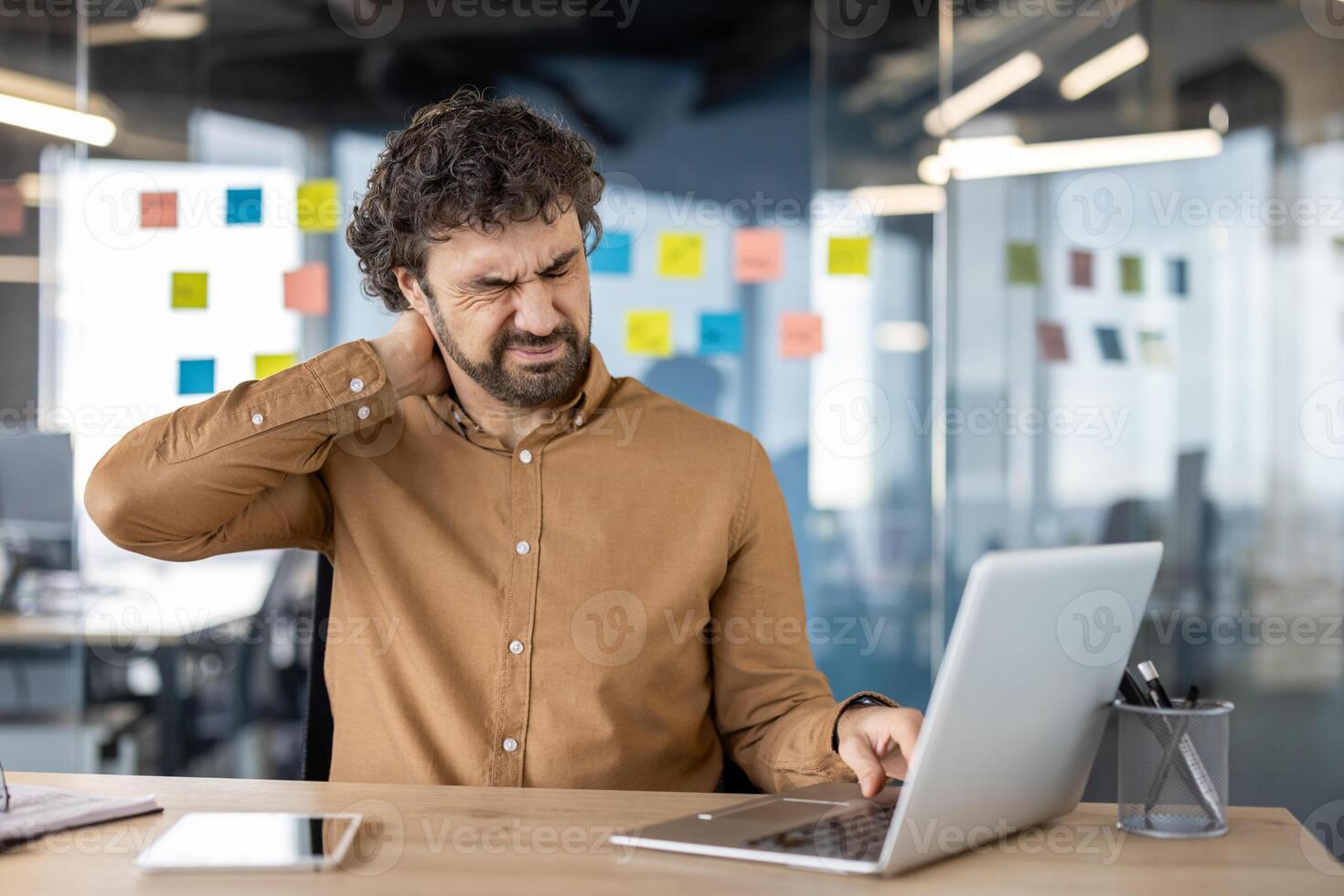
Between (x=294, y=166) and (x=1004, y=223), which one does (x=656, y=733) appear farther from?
(x=294, y=166)

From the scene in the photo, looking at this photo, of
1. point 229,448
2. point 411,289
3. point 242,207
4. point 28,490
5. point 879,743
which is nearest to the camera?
point 879,743

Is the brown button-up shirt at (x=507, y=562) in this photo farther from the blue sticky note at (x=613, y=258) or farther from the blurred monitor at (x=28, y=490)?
the blurred monitor at (x=28, y=490)

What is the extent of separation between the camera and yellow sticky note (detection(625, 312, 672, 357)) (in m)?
3.43

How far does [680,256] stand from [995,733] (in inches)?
101

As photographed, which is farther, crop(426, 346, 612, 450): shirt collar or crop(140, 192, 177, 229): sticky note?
crop(140, 192, 177, 229): sticky note

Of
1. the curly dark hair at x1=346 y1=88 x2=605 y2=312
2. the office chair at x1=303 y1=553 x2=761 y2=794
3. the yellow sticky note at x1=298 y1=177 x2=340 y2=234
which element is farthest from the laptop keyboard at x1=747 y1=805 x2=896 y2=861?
the yellow sticky note at x1=298 y1=177 x2=340 y2=234

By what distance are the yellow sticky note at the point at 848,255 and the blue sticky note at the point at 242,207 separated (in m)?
1.49

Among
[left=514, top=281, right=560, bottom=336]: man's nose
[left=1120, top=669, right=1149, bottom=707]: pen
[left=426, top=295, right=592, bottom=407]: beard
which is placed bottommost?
[left=1120, top=669, right=1149, bottom=707]: pen

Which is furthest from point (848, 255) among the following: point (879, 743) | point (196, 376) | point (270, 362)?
point (879, 743)

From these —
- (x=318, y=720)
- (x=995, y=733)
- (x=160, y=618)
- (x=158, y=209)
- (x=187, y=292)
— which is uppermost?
(x=158, y=209)

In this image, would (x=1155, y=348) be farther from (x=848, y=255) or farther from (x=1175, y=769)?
(x=1175, y=769)

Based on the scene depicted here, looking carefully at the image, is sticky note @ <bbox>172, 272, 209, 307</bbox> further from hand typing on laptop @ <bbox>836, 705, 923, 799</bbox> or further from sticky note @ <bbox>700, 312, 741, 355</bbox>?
hand typing on laptop @ <bbox>836, 705, 923, 799</bbox>

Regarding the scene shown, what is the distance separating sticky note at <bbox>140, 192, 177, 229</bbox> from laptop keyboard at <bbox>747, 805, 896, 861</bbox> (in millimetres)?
2766

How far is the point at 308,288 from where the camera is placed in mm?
3406
